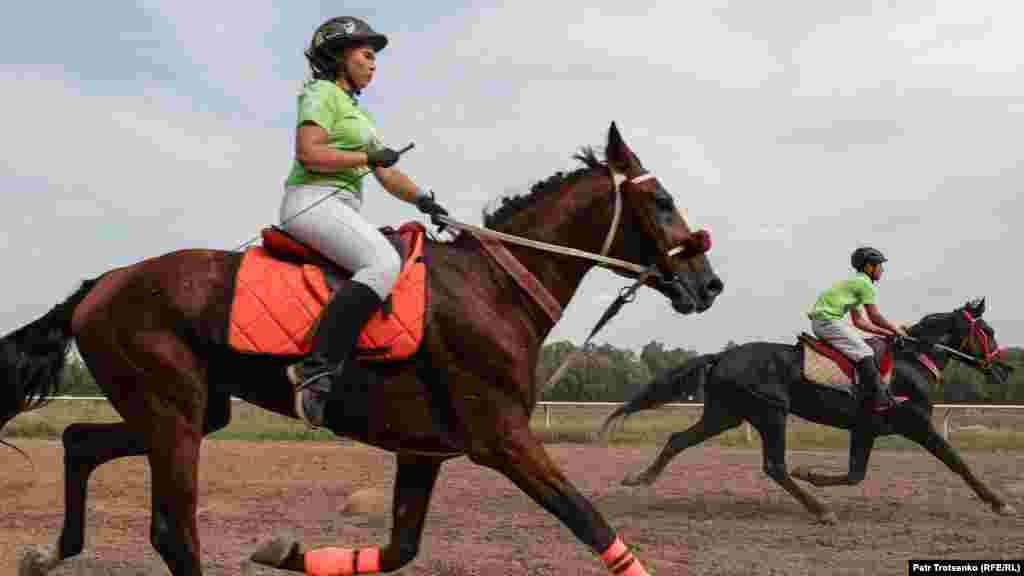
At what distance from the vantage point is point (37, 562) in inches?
236

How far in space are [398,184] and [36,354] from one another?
239cm

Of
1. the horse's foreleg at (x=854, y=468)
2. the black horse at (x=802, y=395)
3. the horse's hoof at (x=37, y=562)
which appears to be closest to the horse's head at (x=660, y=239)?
the horse's hoof at (x=37, y=562)

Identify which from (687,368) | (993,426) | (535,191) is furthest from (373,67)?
(993,426)

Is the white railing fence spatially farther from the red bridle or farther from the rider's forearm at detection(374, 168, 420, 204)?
the rider's forearm at detection(374, 168, 420, 204)

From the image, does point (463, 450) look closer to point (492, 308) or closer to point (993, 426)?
Result: point (492, 308)

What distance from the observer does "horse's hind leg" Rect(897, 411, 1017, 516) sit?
10.7m

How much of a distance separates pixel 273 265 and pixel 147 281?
2.24ft

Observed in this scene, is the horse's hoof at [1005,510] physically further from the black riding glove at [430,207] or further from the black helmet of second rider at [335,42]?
the black helmet of second rider at [335,42]

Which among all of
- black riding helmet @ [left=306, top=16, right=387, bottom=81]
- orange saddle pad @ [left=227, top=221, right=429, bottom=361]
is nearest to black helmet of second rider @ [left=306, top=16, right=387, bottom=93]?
black riding helmet @ [left=306, top=16, right=387, bottom=81]

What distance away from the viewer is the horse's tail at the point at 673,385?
12242 millimetres

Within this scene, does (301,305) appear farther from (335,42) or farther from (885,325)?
(885,325)

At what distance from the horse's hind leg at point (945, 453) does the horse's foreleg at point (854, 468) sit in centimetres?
46

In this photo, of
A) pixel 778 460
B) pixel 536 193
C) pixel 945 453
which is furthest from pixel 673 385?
pixel 536 193

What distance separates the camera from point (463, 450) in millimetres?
4855
